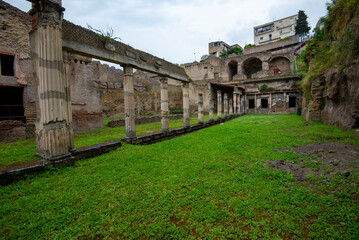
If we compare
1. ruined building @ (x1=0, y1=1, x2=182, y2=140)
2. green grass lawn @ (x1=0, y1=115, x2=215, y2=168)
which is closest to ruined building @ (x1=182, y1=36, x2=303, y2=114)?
ruined building @ (x1=0, y1=1, x2=182, y2=140)

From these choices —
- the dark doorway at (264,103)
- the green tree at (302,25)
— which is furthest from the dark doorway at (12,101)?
the green tree at (302,25)

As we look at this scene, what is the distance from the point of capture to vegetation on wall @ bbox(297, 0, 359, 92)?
656 centimetres

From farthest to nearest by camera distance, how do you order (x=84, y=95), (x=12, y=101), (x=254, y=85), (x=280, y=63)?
1. (x=280, y=63)
2. (x=254, y=85)
3. (x=84, y=95)
4. (x=12, y=101)

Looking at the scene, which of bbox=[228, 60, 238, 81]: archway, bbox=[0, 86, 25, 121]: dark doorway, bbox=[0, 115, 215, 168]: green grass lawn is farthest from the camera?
bbox=[228, 60, 238, 81]: archway

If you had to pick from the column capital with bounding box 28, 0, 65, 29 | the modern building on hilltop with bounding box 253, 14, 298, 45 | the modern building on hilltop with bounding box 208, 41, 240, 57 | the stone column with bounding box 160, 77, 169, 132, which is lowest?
the stone column with bounding box 160, 77, 169, 132

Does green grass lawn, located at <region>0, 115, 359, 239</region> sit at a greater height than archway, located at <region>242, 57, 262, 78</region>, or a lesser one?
lesser

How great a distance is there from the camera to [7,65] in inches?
314

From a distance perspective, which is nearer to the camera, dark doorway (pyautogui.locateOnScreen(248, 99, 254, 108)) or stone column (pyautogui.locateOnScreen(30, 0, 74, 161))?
stone column (pyautogui.locateOnScreen(30, 0, 74, 161))

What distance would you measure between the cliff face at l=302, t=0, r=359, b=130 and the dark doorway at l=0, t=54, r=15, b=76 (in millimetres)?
14147

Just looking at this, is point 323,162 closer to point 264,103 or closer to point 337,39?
point 337,39

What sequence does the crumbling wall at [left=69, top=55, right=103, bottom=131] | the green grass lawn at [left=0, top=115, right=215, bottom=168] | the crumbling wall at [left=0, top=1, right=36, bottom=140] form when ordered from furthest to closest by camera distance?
the crumbling wall at [left=69, top=55, right=103, bottom=131] → the crumbling wall at [left=0, top=1, right=36, bottom=140] → the green grass lawn at [left=0, top=115, right=215, bottom=168]

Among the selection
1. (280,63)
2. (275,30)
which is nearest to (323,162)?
(280,63)

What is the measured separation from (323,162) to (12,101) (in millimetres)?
12569

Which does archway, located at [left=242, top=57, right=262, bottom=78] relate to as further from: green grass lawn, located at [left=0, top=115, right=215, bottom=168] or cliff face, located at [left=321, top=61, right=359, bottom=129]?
green grass lawn, located at [left=0, top=115, right=215, bottom=168]
